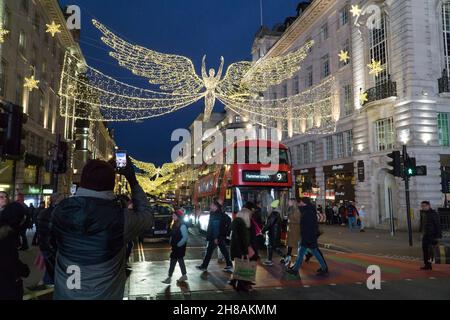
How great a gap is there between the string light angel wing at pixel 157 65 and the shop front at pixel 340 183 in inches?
671

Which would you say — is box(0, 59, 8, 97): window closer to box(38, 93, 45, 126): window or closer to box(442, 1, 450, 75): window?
box(38, 93, 45, 126): window

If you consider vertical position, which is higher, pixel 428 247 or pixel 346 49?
pixel 346 49

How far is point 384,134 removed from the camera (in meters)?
26.2

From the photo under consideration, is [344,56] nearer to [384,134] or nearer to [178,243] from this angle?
[384,134]

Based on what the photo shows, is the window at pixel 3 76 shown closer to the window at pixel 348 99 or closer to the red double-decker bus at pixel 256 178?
the red double-decker bus at pixel 256 178

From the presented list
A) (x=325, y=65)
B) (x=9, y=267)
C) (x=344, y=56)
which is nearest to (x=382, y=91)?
(x=344, y=56)

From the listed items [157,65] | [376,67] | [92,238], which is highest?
[376,67]

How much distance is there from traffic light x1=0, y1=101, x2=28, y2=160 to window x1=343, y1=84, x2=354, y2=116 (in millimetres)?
27093

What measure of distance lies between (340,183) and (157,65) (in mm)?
20578

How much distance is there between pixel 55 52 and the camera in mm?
34750

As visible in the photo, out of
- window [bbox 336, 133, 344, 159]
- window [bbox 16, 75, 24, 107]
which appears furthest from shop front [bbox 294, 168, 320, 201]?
window [bbox 16, 75, 24, 107]

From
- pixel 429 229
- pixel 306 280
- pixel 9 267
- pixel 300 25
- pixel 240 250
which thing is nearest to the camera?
pixel 9 267

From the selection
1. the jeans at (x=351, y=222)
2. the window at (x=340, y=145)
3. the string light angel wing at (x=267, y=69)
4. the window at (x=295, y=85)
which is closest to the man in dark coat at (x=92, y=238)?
the string light angel wing at (x=267, y=69)

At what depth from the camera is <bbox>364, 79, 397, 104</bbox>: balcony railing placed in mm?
24625
